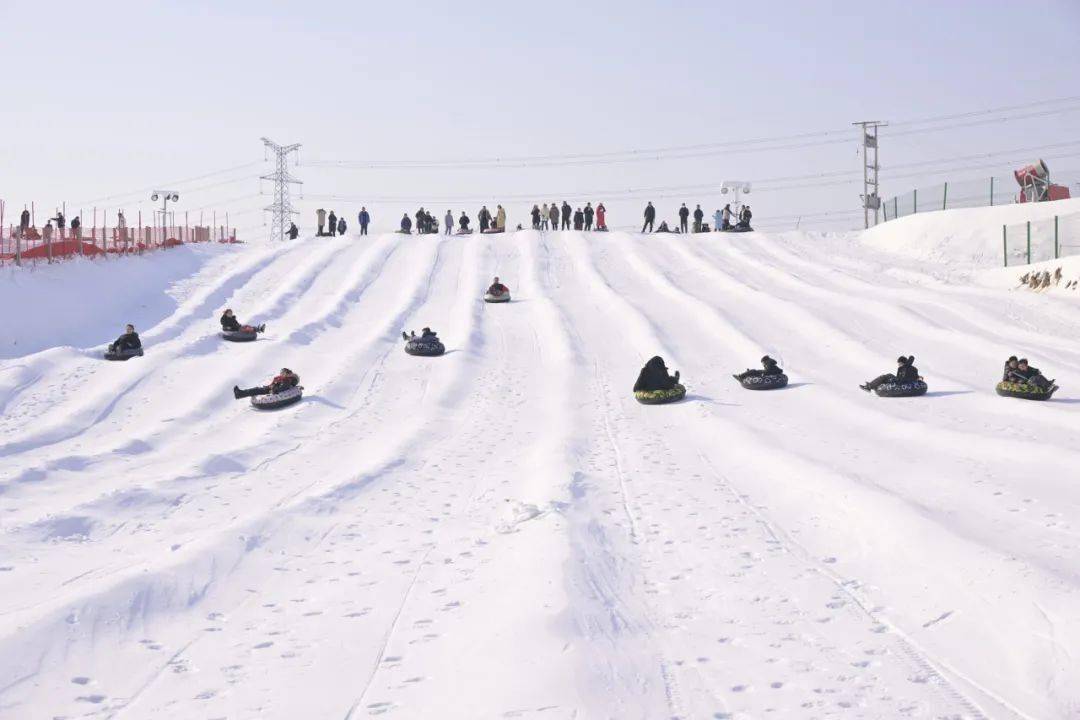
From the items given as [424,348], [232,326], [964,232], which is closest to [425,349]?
[424,348]

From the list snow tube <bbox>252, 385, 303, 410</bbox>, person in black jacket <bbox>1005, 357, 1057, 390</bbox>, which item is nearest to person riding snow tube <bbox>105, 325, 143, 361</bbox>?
snow tube <bbox>252, 385, 303, 410</bbox>

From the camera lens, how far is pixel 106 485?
11406mm

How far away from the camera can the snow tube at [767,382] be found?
17.9 metres

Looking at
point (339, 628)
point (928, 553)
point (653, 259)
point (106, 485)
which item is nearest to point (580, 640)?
point (339, 628)

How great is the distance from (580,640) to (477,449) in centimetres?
796

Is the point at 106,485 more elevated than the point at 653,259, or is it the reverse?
the point at 653,259

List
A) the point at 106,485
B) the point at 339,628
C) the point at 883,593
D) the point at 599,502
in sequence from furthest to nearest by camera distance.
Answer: the point at 106,485 → the point at 599,502 → the point at 883,593 → the point at 339,628

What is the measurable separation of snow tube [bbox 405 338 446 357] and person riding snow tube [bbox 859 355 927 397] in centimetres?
895

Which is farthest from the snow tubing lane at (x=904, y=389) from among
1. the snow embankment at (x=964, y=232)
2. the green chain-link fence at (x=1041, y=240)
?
the snow embankment at (x=964, y=232)

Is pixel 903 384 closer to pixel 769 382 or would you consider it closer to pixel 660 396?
pixel 769 382

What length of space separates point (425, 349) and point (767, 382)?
7.28 meters

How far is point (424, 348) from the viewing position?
21859mm

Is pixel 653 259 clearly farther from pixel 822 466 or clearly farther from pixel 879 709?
pixel 879 709

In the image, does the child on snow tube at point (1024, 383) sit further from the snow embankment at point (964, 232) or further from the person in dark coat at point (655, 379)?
the snow embankment at point (964, 232)
